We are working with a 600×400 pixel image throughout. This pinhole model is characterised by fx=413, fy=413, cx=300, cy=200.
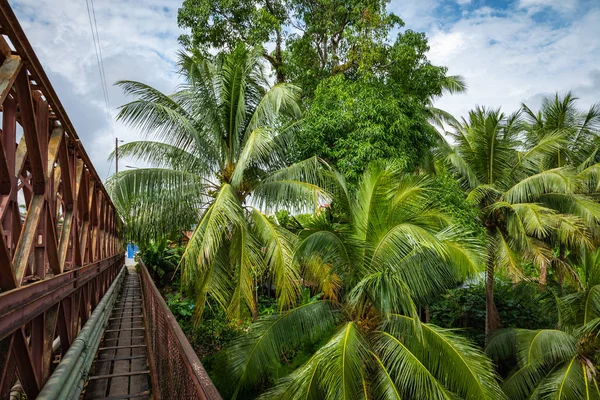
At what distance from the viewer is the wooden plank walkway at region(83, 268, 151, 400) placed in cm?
407

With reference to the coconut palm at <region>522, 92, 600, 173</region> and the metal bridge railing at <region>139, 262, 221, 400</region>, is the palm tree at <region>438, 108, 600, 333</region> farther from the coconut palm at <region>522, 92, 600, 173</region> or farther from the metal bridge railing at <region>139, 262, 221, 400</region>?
the metal bridge railing at <region>139, 262, 221, 400</region>

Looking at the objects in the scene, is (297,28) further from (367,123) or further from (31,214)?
(31,214)

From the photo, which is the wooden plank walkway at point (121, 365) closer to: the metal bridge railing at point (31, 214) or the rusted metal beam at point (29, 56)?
the metal bridge railing at point (31, 214)

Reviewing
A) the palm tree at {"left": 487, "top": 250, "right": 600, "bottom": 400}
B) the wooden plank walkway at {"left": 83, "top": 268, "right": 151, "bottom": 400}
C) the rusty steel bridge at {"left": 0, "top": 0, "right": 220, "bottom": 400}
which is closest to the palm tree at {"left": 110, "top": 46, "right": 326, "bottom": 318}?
the wooden plank walkway at {"left": 83, "top": 268, "right": 151, "bottom": 400}

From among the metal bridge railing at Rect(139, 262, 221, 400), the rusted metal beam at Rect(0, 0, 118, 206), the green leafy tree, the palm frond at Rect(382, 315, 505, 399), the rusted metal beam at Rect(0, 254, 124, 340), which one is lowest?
the palm frond at Rect(382, 315, 505, 399)

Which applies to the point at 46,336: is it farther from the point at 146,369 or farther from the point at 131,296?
the point at 131,296

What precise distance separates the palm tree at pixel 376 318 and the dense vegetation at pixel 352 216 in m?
0.03

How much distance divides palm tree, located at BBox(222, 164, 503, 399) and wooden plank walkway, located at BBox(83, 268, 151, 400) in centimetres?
183

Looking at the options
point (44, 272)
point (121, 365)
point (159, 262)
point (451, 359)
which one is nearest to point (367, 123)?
point (451, 359)

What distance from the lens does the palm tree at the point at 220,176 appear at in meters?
8.76

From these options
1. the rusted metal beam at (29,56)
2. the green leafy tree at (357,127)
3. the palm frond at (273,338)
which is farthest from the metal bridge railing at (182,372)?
the green leafy tree at (357,127)

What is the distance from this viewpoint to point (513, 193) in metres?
12.4

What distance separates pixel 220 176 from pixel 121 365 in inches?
250

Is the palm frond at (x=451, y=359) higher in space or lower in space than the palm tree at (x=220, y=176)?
lower
